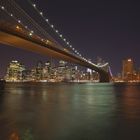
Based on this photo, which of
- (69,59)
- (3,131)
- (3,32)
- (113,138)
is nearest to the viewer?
(113,138)

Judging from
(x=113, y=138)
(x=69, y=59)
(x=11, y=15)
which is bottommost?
(x=113, y=138)

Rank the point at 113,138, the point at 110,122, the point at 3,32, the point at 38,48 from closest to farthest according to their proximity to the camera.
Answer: the point at 113,138
the point at 110,122
the point at 3,32
the point at 38,48

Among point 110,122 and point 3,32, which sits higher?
point 3,32

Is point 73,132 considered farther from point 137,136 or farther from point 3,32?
point 3,32

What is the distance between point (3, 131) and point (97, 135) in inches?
127

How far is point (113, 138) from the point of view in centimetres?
1114

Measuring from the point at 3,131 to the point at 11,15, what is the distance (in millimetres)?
33552

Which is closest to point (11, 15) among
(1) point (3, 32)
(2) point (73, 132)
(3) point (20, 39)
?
(3) point (20, 39)

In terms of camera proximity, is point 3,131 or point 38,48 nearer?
point 3,131

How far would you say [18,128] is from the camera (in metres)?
12.7

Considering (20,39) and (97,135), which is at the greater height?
(20,39)

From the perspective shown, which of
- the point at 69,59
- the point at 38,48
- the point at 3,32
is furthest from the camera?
the point at 69,59

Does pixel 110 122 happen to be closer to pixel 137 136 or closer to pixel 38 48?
pixel 137 136

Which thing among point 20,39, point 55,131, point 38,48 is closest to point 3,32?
point 20,39
